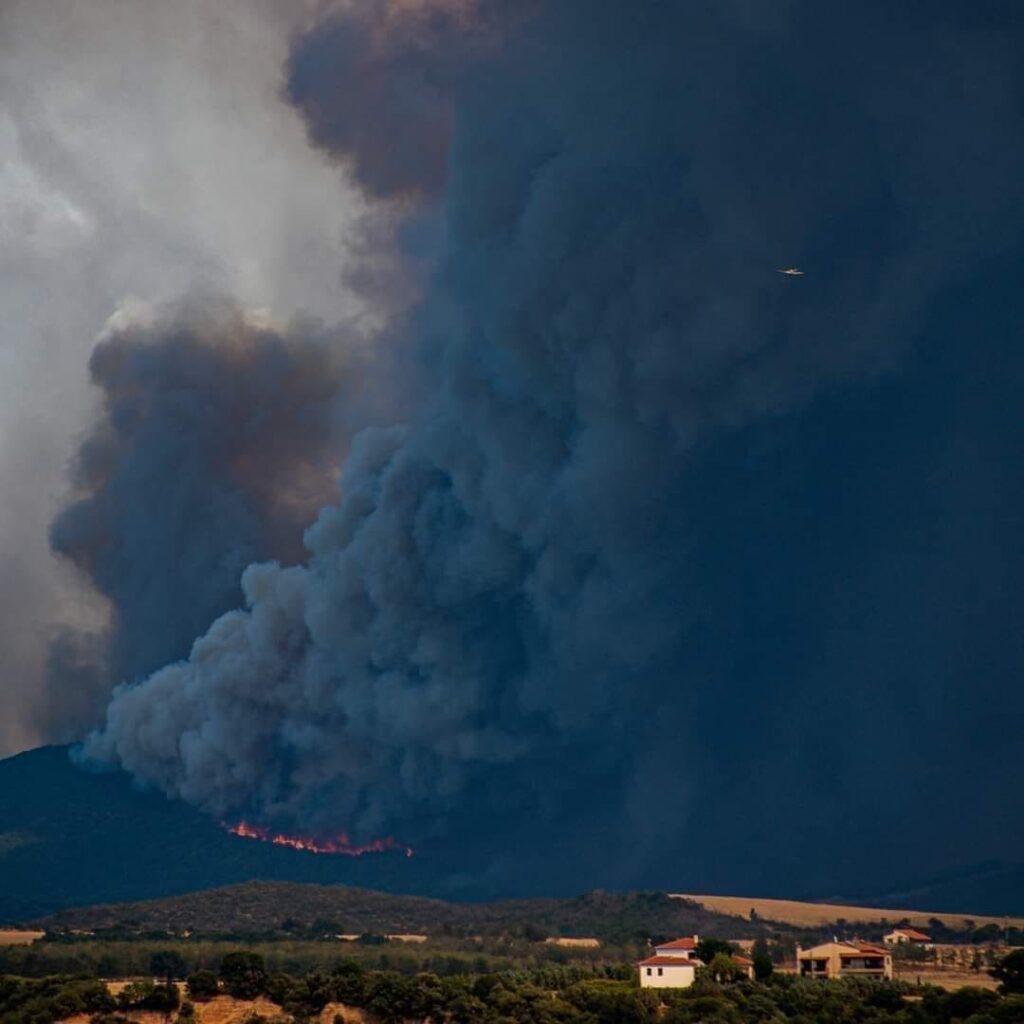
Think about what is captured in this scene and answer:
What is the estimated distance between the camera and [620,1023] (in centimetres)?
7231

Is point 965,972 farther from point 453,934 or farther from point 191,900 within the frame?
point 191,900

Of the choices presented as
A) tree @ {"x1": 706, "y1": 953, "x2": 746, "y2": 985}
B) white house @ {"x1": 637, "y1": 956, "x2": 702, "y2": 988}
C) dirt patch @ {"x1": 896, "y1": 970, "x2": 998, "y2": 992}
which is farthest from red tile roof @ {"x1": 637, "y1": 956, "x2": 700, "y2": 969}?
dirt patch @ {"x1": 896, "y1": 970, "x2": 998, "y2": 992}

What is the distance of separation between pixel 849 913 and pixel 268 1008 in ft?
252

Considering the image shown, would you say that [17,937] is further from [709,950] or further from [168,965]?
[709,950]

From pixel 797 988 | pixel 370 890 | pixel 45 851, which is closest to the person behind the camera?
pixel 797 988

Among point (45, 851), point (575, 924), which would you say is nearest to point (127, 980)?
point (575, 924)

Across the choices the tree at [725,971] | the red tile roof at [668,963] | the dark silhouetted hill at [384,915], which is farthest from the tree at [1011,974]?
the dark silhouetted hill at [384,915]

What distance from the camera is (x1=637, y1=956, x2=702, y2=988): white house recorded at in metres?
84.1

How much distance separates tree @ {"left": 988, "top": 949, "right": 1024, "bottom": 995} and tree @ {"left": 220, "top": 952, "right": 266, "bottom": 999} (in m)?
32.3

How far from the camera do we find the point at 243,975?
78.6m

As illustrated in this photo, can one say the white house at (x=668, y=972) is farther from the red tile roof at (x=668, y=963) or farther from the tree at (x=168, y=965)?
the tree at (x=168, y=965)

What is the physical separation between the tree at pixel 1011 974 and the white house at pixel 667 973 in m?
14.3

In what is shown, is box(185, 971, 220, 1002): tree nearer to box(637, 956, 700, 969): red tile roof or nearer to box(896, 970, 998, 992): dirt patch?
box(637, 956, 700, 969): red tile roof

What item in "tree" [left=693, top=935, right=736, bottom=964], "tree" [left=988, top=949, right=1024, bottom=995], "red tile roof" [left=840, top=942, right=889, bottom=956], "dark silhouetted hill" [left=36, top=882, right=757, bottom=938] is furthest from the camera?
"dark silhouetted hill" [left=36, top=882, right=757, bottom=938]
